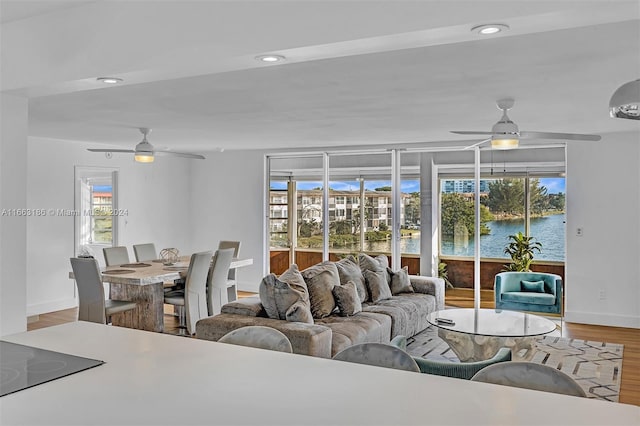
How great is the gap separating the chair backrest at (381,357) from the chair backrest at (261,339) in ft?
0.97

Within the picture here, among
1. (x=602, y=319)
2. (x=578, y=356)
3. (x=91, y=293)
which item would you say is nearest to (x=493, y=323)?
(x=578, y=356)

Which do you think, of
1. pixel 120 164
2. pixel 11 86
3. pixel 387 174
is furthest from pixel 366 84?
pixel 120 164

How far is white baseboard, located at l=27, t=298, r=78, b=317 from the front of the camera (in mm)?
7137

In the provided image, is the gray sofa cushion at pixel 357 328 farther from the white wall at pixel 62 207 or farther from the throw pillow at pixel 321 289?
the white wall at pixel 62 207

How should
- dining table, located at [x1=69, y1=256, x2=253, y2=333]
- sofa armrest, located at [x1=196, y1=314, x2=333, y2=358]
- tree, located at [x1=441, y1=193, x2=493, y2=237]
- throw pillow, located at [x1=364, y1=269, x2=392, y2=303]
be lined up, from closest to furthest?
1. sofa armrest, located at [x1=196, y1=314, x2=333, y2=358]
2. dining table, located at [x1=69, y1=256, x2=253, y2=333]
3. throw pillow, located at [x1=364, y1=269, x2=392, y2=303]
4. tree, located at [x1=441, y1=193, x2=493, y2=237]

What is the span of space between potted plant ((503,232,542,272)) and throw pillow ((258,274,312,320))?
422 centimetres

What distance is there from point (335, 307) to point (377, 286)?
0.96 m

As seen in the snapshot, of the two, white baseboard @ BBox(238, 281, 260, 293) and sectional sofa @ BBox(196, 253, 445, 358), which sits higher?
sectional sofa @ BBox(196, 253, 445, 358)

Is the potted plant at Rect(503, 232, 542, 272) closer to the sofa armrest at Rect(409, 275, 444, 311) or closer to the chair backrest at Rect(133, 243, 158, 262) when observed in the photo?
the sofa armrest at Rect(409, 275, 444, 311)

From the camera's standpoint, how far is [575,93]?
4242mm

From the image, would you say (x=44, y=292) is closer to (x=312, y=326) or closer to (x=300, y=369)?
(x=312, y=326)

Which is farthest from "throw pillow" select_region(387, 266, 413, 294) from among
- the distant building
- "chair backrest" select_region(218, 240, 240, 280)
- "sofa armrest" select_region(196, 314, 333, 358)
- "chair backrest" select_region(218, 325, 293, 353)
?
"chair backrest" select_region(218, 325, 293, 353)

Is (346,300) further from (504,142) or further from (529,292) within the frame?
(529,292)

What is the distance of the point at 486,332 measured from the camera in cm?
463
